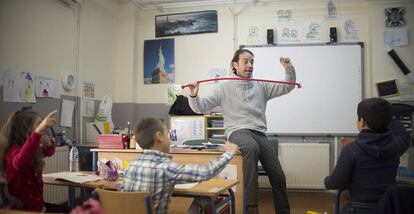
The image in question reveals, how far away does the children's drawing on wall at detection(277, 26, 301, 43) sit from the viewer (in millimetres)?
5133

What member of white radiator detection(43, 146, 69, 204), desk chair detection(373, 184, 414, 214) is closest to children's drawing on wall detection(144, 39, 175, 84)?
white radiator detection(43, 146, 69, 204)

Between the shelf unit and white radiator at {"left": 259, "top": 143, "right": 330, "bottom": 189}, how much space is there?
3.19ft

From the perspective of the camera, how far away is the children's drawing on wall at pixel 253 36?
5254 mm

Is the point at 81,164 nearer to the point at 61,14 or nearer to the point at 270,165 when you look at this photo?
the point at 61,14

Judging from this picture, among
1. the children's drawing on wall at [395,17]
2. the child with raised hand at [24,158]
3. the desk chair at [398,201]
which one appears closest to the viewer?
the desk chair at [398,201]

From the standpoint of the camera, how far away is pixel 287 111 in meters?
5.03

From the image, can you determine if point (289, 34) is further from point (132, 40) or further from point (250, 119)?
point (250, 119)

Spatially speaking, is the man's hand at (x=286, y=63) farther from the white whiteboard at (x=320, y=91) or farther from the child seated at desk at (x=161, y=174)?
the white whiteboard at (x=320, y=91)

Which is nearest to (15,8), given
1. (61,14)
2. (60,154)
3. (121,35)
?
(61,14)

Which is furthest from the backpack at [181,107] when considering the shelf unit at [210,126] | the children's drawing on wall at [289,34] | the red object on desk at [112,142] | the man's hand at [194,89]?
the man's hand at [194,89]

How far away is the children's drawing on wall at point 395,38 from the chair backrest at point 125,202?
4641 millimetres

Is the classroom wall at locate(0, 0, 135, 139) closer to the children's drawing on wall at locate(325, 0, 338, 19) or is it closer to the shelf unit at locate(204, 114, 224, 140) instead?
the shelf unit at locate(204, 114, 224, 140)

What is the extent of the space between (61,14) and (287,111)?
342cm

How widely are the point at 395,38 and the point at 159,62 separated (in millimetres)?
3620
